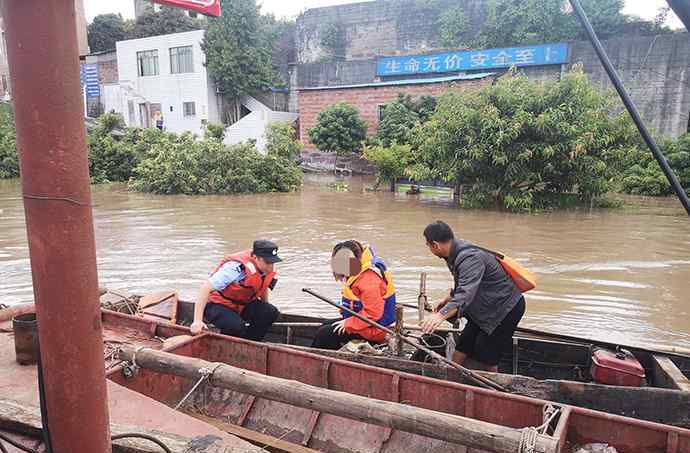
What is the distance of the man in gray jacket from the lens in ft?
13.3

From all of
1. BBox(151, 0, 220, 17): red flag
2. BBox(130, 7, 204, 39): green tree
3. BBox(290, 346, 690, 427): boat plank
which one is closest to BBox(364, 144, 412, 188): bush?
BBox(151, 0, 220, 17): red flag

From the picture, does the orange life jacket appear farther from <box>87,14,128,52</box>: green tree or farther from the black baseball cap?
<box>87,14,128,52</box>: green tree

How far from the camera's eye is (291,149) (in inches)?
796

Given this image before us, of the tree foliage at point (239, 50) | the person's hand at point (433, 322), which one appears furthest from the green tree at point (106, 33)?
the person's hand at point (433, 322)

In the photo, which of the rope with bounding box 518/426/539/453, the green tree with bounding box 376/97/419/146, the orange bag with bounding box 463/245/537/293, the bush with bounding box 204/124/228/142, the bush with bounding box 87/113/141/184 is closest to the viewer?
the rope with bounding box 518/426/539/453

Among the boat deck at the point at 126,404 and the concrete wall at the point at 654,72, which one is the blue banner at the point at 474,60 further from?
the boat deck at the point at 126,404

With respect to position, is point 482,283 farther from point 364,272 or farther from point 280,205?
point 280,205

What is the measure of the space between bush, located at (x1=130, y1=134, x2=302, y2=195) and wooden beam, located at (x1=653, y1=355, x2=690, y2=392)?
52.3ft

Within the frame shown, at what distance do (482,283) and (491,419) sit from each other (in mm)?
1147

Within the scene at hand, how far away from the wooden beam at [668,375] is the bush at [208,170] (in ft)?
52.3

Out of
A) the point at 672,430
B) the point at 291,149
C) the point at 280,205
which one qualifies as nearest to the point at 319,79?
the point at 291,149

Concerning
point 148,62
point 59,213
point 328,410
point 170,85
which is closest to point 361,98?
point 170,85

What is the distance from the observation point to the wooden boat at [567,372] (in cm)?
360

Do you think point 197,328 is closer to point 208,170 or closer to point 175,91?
point 208,170
